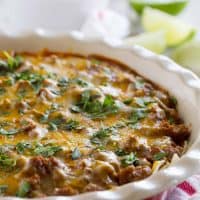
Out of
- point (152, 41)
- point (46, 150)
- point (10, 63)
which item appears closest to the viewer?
point (46, 150)

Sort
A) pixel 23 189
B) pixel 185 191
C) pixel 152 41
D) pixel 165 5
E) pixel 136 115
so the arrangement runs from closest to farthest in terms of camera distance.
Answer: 1. pixel 23 189
2. pixel 185 191
3. pixel 136 115
4. pixel 152 41
5. pixel 165 5

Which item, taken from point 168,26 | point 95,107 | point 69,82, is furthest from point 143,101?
point 168,26

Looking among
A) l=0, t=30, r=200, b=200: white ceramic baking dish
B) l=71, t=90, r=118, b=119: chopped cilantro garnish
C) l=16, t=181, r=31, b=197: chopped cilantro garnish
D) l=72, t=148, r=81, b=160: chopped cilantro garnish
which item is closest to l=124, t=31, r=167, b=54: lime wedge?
l=0, t=30, r=200, b=200: white ceramic baking dish

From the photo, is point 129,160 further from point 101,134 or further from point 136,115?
point 136,115

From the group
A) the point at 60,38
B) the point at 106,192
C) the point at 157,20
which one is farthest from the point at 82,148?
the point at 157,20

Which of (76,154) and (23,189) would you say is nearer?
(23,189)

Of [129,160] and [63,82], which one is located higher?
[129,160]
